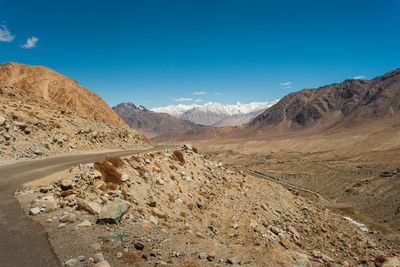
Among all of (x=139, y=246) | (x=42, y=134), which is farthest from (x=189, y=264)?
(x=42, y=134)

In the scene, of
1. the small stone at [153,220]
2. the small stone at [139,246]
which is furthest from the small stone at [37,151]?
the small stone at [139,246]

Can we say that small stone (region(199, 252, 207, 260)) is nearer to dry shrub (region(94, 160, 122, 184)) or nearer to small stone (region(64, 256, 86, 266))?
small stone (region(64, 256, 86, 266))

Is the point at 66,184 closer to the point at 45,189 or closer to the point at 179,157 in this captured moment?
the point at 45,189

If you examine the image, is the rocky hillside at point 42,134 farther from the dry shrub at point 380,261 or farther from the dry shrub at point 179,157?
the dry shrub at point 380,261

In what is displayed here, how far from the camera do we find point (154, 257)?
8789mm

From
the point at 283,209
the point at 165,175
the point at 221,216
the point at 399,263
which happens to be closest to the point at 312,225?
the point at 283,209

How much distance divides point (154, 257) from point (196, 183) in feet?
47.4

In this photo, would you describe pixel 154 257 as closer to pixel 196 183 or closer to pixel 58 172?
pixel 58 172

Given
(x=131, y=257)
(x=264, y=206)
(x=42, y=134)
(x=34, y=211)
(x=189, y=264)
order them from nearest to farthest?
(x=131, y=257) < (x=189, y=264) < (x=34, y=211) < (x=42, y=134) < (x=264, y=206)

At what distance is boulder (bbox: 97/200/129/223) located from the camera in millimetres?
10242

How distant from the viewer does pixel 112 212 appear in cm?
1075

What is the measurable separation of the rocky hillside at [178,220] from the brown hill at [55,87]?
67.8m

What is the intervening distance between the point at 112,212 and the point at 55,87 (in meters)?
88.4

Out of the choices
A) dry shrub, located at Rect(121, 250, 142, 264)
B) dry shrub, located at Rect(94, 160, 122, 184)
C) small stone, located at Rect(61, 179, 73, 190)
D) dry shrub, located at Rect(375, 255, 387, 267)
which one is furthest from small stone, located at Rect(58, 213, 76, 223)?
dry shrub, located at Rect(375, 255, 387, 267)
